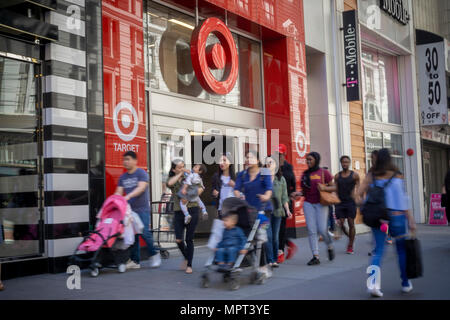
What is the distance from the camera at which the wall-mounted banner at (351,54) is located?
51.2 ft

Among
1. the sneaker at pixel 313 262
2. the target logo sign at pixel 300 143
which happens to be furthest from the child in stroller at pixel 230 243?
the target logo sign at pixel 300 143

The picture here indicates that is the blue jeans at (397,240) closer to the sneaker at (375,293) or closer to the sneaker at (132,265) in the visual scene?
the sneaker at (375,293)

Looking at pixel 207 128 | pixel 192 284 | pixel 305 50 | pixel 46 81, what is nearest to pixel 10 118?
pixel 46 81

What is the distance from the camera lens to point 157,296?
609cm

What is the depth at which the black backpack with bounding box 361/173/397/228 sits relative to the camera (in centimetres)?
586

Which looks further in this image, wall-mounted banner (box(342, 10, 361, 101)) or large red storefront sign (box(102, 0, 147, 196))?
wall-mounted banner (box(342, 10, 361, 101))

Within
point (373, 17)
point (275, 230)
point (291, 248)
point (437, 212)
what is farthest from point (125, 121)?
point (437, 212)

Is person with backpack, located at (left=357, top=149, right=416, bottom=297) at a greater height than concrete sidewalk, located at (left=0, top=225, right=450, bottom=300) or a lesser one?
greater

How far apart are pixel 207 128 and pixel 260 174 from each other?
5195mm

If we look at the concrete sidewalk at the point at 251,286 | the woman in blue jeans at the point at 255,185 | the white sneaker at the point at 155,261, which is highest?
the woman in blue jeans at the point at 255,185

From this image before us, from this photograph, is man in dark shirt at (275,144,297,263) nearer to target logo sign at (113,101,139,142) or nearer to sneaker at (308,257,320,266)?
sneaker at (308,257,320,266)

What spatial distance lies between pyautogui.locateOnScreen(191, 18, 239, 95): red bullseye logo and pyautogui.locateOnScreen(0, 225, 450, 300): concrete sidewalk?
4316mm

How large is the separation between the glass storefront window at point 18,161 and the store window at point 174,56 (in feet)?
9.70

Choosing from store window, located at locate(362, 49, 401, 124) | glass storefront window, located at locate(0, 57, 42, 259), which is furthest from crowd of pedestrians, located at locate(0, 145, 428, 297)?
store window, located at locate(362, 49, 401, 124)
